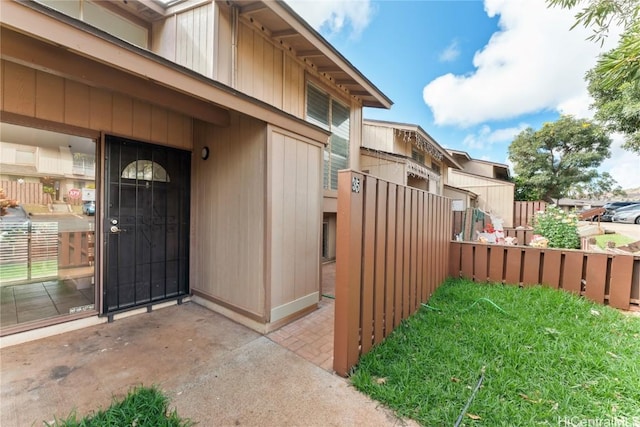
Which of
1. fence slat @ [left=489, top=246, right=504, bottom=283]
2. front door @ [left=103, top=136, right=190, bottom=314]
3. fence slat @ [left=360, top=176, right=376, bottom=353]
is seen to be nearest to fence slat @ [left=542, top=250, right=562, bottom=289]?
fence slat @ [left=489, top=246, right=504, bottom=283]

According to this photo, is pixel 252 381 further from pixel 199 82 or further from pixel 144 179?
pixel 144 179

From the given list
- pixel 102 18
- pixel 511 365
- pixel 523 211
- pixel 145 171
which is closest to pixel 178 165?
pixel 145 171

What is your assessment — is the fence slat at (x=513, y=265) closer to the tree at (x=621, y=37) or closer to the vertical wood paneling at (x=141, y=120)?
the tree at (x=621, y=37)

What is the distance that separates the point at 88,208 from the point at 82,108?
119 centimetres

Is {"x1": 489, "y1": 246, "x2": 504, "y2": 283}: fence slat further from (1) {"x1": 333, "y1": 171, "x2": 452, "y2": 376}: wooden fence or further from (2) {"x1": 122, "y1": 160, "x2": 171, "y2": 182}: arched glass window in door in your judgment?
(2) {"x1": 122, "y1": 160, "x2": 171, "y2": 182}: arched glass window in door

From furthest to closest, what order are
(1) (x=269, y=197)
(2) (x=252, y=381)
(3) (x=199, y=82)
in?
(1) (x=269, y=197), (3) (x=199, y=82), (2) (x=252, y=381)

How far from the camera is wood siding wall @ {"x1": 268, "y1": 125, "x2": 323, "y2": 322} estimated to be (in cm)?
315

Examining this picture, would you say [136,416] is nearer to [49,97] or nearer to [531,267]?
[49,97]

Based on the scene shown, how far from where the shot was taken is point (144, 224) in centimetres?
356

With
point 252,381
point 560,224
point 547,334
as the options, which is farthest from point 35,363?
point 560,224

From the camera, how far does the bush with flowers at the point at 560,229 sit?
5488mm

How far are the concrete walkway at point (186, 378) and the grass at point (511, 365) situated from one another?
0.34m

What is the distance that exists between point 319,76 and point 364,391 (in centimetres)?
592

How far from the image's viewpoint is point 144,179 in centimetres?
356
